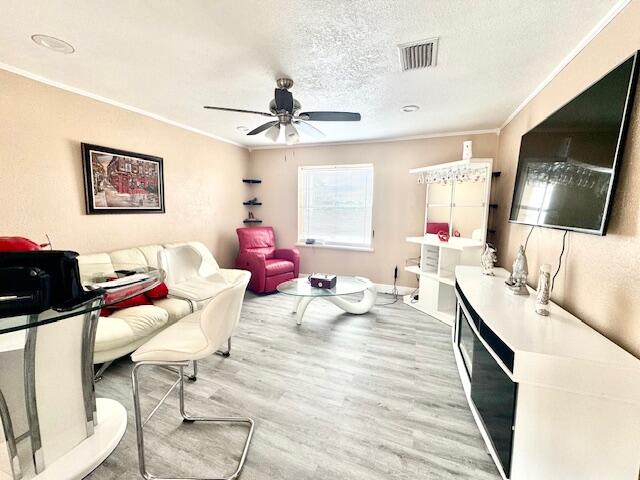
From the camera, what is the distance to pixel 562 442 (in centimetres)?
113

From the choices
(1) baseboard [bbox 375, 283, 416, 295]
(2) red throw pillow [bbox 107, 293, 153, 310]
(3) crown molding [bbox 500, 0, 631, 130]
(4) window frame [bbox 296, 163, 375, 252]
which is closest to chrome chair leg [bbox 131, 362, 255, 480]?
(2) red throw pillow [bbox 107, 293, 153, 310]

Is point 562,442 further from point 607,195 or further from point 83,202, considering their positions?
point 83,202

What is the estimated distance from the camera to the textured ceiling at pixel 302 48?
152cm

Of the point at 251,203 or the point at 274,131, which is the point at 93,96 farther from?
the point at 251,203

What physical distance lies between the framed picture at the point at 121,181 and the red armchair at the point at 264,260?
53.2 inches

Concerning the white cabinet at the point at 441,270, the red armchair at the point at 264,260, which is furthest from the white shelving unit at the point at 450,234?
the red armchair at the point at 264,260

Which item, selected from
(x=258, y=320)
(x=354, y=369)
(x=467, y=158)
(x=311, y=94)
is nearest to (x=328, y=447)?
(x=354, y=369)

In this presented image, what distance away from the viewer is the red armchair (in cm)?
418

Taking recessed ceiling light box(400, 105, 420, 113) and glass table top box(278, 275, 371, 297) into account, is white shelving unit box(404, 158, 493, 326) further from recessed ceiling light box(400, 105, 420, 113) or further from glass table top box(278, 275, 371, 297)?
glass table top box(278, 275, 371, 297)

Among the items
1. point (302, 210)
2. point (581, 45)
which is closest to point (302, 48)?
point (581, 45)

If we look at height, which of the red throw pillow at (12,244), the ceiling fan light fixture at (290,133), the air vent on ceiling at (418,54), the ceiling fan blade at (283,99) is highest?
the air vent on ceiling at (418,54)

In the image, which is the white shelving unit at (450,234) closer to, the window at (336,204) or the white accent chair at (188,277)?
the window at (336,204)

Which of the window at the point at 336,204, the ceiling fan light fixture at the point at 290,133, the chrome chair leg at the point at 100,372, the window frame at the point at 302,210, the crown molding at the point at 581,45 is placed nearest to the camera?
the crown molding at the point at 581,45

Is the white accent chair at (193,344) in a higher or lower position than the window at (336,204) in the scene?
lower
